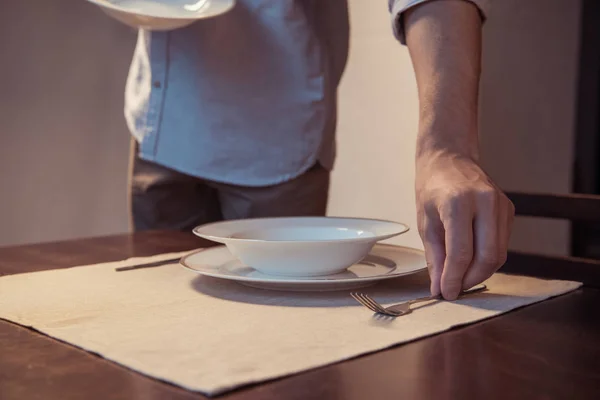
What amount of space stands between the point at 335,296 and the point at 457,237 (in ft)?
0.42

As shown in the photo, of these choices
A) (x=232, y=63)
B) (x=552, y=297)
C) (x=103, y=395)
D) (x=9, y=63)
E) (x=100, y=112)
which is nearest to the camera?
(x=103, y=395)

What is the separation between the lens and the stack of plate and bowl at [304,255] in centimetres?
67

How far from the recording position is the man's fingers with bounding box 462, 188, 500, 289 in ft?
2.13

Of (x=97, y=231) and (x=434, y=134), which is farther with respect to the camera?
(x=97, y=231)

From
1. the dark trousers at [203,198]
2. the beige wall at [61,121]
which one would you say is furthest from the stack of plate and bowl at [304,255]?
the beige wall at [61,121]

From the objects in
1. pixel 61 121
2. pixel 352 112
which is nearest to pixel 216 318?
pixel 352 112

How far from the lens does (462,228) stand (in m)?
0.64

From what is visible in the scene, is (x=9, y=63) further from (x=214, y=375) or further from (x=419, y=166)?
(x=214, y=375)

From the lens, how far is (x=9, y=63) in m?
2.18

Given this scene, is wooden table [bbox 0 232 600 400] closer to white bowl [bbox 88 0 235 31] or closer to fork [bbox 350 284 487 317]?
fork [bbox 350 284 487 317]

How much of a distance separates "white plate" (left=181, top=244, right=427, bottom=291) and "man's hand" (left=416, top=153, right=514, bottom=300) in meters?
0.04

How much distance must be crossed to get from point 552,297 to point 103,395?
1.50 feet

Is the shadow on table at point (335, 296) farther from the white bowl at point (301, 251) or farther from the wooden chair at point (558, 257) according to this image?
the wooden chair at point (558, 257)

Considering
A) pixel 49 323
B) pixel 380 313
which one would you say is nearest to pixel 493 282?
pixel 380 313
